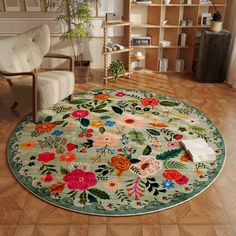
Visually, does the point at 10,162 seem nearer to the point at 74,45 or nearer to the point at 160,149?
the point at 160,149

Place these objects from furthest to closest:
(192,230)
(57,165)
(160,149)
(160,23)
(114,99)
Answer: (160,23) → (114,99) → (160,149) → (57,165) → (192,230)

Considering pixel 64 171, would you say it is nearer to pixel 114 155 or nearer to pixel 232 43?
pixel 114 155

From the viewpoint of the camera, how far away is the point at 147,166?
2840mm

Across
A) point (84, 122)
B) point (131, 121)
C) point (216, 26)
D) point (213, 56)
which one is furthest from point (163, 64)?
point (84, 122)

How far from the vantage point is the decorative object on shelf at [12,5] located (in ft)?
15.4

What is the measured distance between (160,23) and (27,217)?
361 cm

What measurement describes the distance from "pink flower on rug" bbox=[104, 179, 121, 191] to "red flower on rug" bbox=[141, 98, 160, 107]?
1.63 m

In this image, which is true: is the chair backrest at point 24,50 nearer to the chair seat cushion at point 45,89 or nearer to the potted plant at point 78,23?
the chair seat cushion at point 45,89

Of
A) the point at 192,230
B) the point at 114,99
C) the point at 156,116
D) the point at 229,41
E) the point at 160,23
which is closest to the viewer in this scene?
the point at 192,230

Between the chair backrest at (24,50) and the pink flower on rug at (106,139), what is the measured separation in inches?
50.9

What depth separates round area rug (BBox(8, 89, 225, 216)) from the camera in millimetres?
2480

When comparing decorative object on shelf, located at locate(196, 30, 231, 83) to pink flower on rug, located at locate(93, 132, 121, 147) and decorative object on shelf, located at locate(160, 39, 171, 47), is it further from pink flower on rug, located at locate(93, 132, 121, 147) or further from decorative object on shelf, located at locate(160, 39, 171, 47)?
pink flower on rug, located at locate(93, 132, 121, 147)

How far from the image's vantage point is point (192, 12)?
487 centimetres

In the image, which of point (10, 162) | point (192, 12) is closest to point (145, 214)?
point (10, 162)
